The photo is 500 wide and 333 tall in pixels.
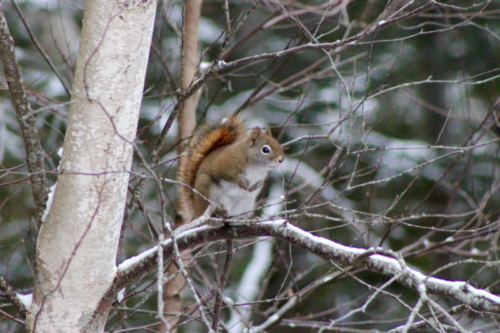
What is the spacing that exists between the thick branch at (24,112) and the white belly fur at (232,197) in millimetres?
1081

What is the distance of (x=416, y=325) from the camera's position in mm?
1808

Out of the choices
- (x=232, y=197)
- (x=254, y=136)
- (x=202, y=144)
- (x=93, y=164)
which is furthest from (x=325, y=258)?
(x=202, y=144)

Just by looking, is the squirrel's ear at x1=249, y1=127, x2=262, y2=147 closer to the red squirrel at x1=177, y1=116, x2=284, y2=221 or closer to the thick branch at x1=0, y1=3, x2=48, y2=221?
the red squirrel at x1=177, y1=116, x2=284, y2=221

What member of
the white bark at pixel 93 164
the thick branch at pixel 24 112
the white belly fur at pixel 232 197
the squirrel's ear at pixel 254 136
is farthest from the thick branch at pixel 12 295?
the squirrel's ear at pixel 254 136

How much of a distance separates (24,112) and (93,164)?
0.28 meters

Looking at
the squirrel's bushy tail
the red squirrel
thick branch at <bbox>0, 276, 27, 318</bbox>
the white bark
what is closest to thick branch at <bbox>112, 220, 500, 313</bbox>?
the white bark

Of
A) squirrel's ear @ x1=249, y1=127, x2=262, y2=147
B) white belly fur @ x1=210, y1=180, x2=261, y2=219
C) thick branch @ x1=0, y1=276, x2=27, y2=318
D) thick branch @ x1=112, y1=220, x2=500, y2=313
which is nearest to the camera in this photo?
thick branch @ x1=112, y1=220, x2=500, y2=313

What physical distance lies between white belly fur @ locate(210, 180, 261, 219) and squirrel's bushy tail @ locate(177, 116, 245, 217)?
0.20m

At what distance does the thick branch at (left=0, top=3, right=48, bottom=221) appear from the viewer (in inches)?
62.9

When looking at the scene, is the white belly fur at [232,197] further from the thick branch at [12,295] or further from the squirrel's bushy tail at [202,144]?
the thick branch at [12,295]

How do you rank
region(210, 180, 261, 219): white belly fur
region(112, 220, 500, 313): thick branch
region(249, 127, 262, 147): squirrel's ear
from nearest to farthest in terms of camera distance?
1. region(112, 220, 500, 313): thick branch
2. region(210, 180, 261, 219): white belly fur
3. region(249, 127, 262, 147): squirrel's ear

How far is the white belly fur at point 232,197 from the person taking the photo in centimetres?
274

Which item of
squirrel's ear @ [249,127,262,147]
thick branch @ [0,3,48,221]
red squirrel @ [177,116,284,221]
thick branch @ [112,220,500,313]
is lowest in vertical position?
thick branch @ [112,220,500,313]

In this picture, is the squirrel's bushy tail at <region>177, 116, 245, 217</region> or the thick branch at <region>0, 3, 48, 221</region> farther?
the squirrel's bushy tail at <region>177, 116, 245, 217</region>
